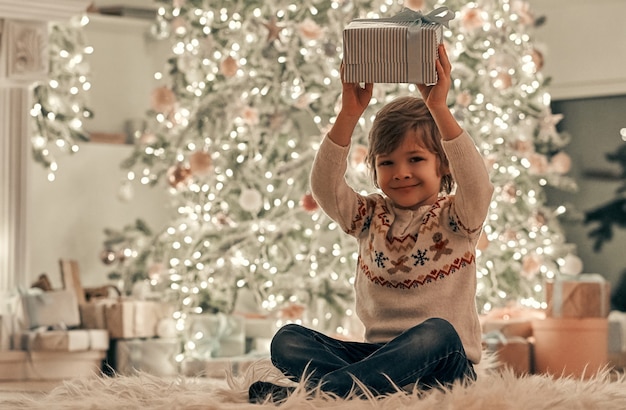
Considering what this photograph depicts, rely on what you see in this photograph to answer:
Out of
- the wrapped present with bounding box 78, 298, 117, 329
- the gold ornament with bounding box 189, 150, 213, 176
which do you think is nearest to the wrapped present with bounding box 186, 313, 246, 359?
the wrapped present with bounding box 78, 298, 117, 329

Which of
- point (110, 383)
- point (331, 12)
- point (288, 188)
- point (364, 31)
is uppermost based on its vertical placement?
point (331, 12)

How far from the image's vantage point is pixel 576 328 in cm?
468

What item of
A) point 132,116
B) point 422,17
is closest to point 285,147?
→ point 132,116

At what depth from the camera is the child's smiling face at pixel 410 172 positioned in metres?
2.45

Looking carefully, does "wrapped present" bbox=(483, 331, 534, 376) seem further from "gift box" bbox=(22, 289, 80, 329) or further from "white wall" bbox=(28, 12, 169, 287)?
"white wall" bbox=(28, 12, 169, 287)

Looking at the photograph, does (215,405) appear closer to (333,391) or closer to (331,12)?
(333,391)

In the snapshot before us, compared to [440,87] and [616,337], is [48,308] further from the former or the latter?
[440,87]

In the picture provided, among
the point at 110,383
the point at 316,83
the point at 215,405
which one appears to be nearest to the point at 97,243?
the point at 316,83

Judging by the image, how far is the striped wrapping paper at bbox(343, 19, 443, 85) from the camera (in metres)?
2.27

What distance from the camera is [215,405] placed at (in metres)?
2.04

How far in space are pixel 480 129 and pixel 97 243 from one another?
94.5 inches

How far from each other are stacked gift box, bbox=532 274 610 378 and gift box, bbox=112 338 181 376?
159cm

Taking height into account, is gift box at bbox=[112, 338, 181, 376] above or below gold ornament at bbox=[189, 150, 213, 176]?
below

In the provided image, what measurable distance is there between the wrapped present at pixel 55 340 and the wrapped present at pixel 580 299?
195 centimetres
